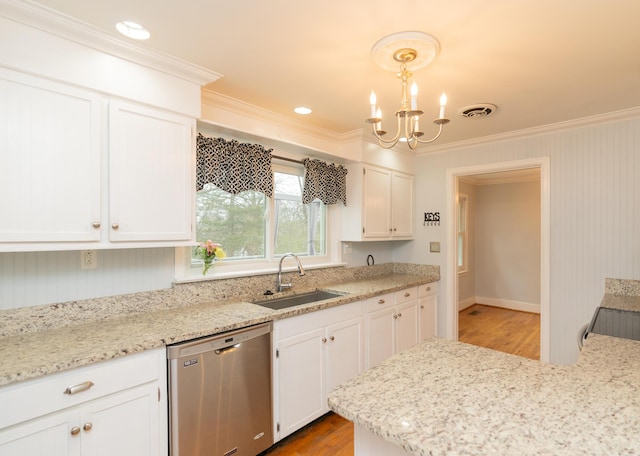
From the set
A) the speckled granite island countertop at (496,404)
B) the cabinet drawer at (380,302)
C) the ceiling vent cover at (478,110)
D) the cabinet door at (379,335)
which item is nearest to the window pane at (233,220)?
the cabinet drawer at (380,302)

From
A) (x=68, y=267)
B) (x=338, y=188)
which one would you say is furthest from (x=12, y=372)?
(x=338, y=188)

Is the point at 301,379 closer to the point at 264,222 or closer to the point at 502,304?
the point at 264,222

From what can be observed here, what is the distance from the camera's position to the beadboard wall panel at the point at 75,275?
5.37ft

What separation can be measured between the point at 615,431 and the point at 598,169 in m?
2.72

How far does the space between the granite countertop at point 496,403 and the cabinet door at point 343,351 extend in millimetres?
1139

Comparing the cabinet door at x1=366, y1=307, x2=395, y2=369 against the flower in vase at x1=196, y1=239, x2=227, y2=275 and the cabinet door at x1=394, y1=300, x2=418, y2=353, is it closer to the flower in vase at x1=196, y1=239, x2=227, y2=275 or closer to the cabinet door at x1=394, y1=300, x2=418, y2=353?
the cabinet door at x1=394, y1=300, x2=418, y2=353

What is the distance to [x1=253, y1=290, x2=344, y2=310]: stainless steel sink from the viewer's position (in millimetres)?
2520

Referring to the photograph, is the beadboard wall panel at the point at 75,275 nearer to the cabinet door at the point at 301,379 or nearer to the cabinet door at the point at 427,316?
the cabinet door at the point at 301,379

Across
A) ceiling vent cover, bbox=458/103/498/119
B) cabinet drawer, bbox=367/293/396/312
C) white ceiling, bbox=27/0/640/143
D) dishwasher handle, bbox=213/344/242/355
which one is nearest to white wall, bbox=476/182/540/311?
white ceiling, bbox=27/0/640/143

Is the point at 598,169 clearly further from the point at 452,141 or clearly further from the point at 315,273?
the point at 315,273

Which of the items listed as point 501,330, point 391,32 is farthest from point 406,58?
point 501,330

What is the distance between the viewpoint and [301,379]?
2227 millimetres

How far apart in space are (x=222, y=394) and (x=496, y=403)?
136cm

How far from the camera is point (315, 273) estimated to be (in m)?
3.07
